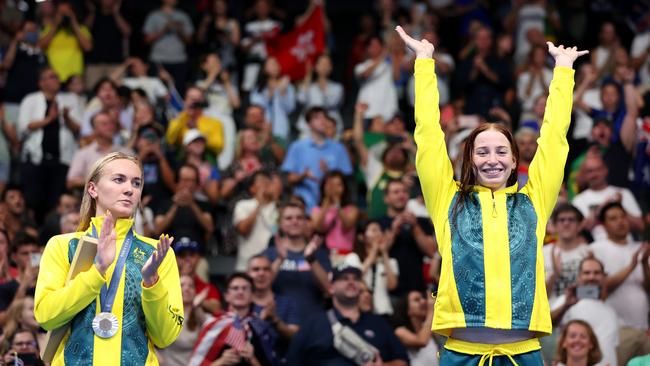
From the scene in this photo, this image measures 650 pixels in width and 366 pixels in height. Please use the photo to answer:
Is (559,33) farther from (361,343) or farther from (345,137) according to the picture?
(361,343)

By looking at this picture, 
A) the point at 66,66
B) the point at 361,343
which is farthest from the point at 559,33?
the point at 361,343

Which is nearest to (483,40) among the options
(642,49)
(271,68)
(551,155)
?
(642,49)

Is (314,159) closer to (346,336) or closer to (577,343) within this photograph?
(346,336)

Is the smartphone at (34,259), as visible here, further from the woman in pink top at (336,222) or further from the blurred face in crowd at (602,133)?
the blurred face in crowd at (602,133)

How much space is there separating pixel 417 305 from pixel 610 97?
4.24m

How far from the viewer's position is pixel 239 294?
1081cm

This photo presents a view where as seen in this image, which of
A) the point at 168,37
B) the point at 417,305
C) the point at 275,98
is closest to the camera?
the point at 417,305

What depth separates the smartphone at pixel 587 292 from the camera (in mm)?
11070

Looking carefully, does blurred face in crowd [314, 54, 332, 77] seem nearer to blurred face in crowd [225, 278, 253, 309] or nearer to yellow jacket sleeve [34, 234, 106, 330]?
blurred face in crowd [225, 278, 253, 309]

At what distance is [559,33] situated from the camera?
A: 17.8m

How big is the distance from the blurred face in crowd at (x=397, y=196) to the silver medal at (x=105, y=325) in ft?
21.3

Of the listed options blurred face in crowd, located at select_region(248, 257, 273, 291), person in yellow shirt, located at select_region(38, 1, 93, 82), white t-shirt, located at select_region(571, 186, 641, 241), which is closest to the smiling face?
blurred face in crowd, located at select_region(248, 257, 273, 291)

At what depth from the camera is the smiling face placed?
6.71 metres

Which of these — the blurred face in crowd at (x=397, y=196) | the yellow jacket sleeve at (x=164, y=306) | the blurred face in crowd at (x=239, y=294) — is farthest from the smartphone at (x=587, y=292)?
the yellow jacket sleeve at (x=164, y=306)
